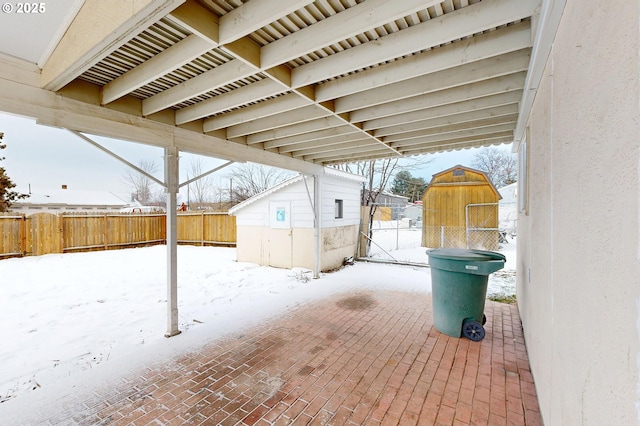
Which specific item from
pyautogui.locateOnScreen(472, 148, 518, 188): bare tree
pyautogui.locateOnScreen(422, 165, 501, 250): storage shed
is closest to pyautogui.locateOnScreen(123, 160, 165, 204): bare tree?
pyautogui.locateOnScreen(422, 165, 501, 250): storage shed

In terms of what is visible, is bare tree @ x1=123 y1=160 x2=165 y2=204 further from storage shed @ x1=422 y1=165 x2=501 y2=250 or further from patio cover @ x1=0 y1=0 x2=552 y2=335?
patio cover @ x1=0 y1=0 x2=552 y2=335

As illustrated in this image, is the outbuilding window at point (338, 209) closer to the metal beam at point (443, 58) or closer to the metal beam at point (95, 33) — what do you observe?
the metal beam at point (443, 58)

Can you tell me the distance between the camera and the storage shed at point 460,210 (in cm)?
934

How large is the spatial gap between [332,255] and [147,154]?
27430mm

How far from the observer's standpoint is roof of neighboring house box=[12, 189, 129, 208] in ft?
69.9

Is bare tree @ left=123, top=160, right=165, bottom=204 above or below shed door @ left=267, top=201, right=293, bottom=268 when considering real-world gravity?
above

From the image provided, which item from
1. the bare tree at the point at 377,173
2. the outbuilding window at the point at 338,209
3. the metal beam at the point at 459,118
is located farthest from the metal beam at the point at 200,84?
the bare tree at the point at 377,173

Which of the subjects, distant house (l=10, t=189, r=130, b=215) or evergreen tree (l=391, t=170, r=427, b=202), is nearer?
evergreen tree (l=391, t=170, r=427, b=202)

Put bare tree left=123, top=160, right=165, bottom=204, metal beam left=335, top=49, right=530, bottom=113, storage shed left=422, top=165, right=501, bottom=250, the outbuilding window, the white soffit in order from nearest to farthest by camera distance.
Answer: the white soffit < metal beam left=335, top=49, right=530, bottom=113 < the outbuilding window < storage shed left=422, top=165, right=501, bottom=250 < bare tree left=123, top=160, right=165, bottom=204

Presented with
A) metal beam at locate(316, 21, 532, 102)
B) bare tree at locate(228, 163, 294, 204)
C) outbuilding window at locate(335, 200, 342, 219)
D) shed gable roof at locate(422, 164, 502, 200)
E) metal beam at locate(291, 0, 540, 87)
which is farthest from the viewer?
bare tree at locate(228, 163, 294, 204)


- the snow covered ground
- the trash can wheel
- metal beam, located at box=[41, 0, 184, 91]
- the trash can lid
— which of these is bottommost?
the snow covered ground

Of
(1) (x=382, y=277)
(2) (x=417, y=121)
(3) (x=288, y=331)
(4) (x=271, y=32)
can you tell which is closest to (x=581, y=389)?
(4) (x=271, y=32)

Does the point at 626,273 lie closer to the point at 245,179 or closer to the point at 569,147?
the point at 569,147

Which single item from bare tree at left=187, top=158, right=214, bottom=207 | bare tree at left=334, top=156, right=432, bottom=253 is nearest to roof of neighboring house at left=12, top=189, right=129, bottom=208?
bare tree at left=187, top=158, right=214, bottom=207
